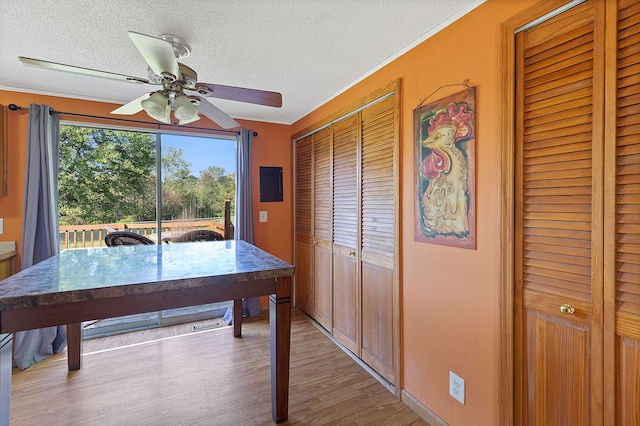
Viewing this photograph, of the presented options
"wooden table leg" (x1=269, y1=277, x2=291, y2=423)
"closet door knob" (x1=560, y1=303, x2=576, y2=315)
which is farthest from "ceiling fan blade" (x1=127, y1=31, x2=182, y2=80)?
"closet door knob" (x1=560, y1=303, x2=576, y2=315)

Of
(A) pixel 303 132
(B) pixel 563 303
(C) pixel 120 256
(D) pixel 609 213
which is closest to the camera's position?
(D) pixel 609 213

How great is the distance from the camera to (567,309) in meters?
1.13

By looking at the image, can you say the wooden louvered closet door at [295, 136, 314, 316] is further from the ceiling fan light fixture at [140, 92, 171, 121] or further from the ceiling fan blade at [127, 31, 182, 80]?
the ceiling fan blade at [127, 31, 182, 80]

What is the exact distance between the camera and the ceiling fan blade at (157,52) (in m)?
1.25

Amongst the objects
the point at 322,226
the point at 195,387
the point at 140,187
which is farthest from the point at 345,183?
the point at 140,187

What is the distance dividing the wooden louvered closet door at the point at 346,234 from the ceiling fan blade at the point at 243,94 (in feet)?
2.73

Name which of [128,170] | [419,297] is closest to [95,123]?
[128,170]

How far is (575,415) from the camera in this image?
1.13m

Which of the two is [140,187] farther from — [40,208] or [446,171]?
[446,171]

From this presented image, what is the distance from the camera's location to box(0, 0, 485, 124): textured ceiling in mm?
1483

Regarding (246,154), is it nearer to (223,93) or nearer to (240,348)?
(223,93)

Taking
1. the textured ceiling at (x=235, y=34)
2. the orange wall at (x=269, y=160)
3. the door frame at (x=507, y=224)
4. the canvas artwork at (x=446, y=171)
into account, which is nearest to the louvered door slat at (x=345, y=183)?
the textured ceiling at (x=235, y=34)

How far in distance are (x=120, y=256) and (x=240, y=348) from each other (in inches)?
52.5

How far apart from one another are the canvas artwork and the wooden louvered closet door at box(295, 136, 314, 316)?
5.40 ft
